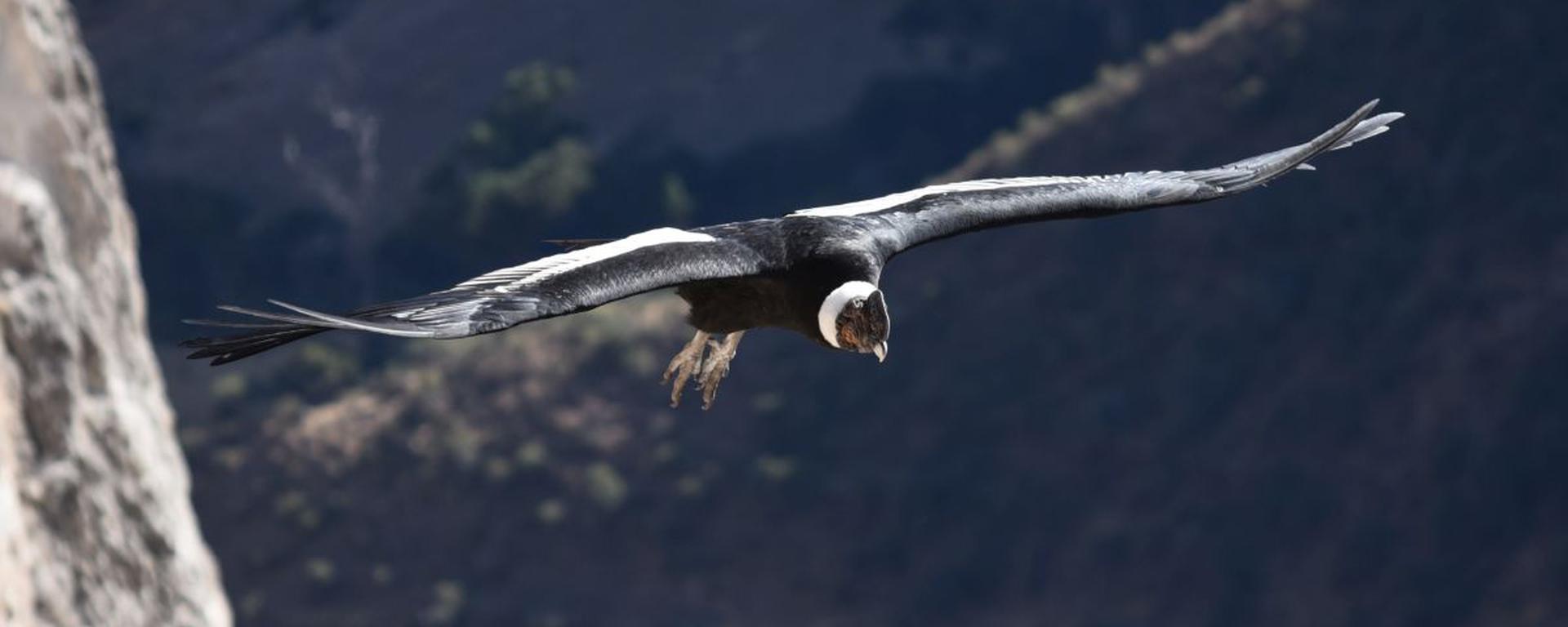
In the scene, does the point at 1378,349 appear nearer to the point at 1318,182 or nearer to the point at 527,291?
the point at 1318,182

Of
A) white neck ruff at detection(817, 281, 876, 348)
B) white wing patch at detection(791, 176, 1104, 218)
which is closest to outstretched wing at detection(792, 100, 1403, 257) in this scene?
white wing patch at detection(791, 176, 1104, 218)

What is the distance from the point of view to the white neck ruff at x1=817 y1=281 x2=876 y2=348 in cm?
1384

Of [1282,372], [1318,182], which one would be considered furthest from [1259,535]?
[1318,182]

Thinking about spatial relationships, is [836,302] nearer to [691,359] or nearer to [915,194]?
[691,359]

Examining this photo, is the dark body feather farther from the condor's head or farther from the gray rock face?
the gray rock face

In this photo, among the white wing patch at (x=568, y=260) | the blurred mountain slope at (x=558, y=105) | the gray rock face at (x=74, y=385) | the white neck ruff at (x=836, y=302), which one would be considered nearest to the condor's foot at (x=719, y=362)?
the white wing patch at (x=568, y=260)

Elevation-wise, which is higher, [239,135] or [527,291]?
[239,135]

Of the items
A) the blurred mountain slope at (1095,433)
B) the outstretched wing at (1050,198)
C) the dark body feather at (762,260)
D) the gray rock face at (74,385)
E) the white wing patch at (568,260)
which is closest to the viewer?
the dark body feather at (762,260)

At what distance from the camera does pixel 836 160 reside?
84.0 meters

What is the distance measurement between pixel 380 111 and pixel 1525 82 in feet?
129

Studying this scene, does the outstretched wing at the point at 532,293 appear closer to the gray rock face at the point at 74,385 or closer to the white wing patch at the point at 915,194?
the white wing patch at the point at 915,194

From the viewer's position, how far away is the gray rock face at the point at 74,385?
2091 cm

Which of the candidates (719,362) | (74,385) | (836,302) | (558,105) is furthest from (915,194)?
(558,105)

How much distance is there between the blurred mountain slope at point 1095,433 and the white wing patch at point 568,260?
149 feet
